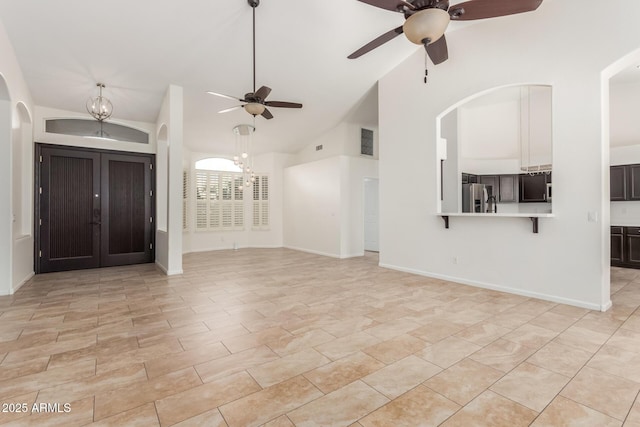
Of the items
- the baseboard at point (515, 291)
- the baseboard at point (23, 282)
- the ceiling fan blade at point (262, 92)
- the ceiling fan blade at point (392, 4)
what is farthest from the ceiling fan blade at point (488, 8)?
the baseboard at point (23, 282)

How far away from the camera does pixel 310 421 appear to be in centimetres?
172

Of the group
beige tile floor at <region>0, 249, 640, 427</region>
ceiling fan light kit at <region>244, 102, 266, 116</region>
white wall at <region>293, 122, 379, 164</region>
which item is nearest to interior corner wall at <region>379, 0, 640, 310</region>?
beige tile floor at <region>0, 249, 640, 427</region>

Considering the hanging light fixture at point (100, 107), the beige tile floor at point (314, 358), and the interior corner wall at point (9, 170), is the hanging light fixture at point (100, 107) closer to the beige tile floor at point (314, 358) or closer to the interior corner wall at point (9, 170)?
the interior corner wall at point (9, 170)

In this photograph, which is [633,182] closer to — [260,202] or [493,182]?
[493,182]

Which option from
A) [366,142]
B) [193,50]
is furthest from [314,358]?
[366,142]

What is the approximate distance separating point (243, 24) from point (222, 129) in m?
3.59

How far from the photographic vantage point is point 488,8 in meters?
2.71

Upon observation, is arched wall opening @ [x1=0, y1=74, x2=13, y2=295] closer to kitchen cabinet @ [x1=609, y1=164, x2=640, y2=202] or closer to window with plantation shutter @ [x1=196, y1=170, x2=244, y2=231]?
window with plantation shutter @ [x1=196, y1=170, x2=244, y2=231]

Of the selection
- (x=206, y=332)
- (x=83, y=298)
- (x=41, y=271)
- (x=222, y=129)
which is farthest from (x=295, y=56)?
(x=41, y=271)

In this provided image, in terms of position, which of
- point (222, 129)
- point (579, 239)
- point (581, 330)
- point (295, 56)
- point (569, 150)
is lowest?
point (581, 330)

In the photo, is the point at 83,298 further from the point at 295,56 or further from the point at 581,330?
the point at 581,330

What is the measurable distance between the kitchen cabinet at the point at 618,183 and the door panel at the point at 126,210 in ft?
32.8

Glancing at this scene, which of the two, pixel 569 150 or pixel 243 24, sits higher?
pixel 243 24

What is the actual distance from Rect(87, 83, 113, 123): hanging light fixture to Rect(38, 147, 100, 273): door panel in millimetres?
1287
